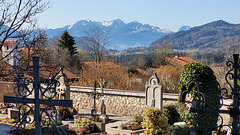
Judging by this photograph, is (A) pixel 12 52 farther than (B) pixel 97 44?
No

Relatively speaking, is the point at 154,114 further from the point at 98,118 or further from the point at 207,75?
the point at 98,118

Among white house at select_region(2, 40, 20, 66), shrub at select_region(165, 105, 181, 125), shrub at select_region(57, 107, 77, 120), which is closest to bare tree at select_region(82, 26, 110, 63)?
white house at select_region(2, 40, 20, 66)

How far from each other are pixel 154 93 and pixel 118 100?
4.55 metres

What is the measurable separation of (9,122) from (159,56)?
31.9 meters

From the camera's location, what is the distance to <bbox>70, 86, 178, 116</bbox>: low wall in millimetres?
18188

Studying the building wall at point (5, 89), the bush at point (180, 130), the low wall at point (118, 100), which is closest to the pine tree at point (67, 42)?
the low wall at point (118, 100)

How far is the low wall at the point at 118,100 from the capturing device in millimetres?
18188

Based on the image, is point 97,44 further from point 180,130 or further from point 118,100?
point 180,130

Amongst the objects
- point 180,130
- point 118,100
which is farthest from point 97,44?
point 180,130

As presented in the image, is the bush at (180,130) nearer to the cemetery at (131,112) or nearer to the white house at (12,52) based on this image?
the cemetery at (131,112)

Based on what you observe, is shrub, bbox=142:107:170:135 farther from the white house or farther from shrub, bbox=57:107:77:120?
shrub, bbox=57:107:77:120

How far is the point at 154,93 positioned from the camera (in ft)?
51.1

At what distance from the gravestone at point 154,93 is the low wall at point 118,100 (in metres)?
1.53

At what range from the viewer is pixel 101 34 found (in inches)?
1667
